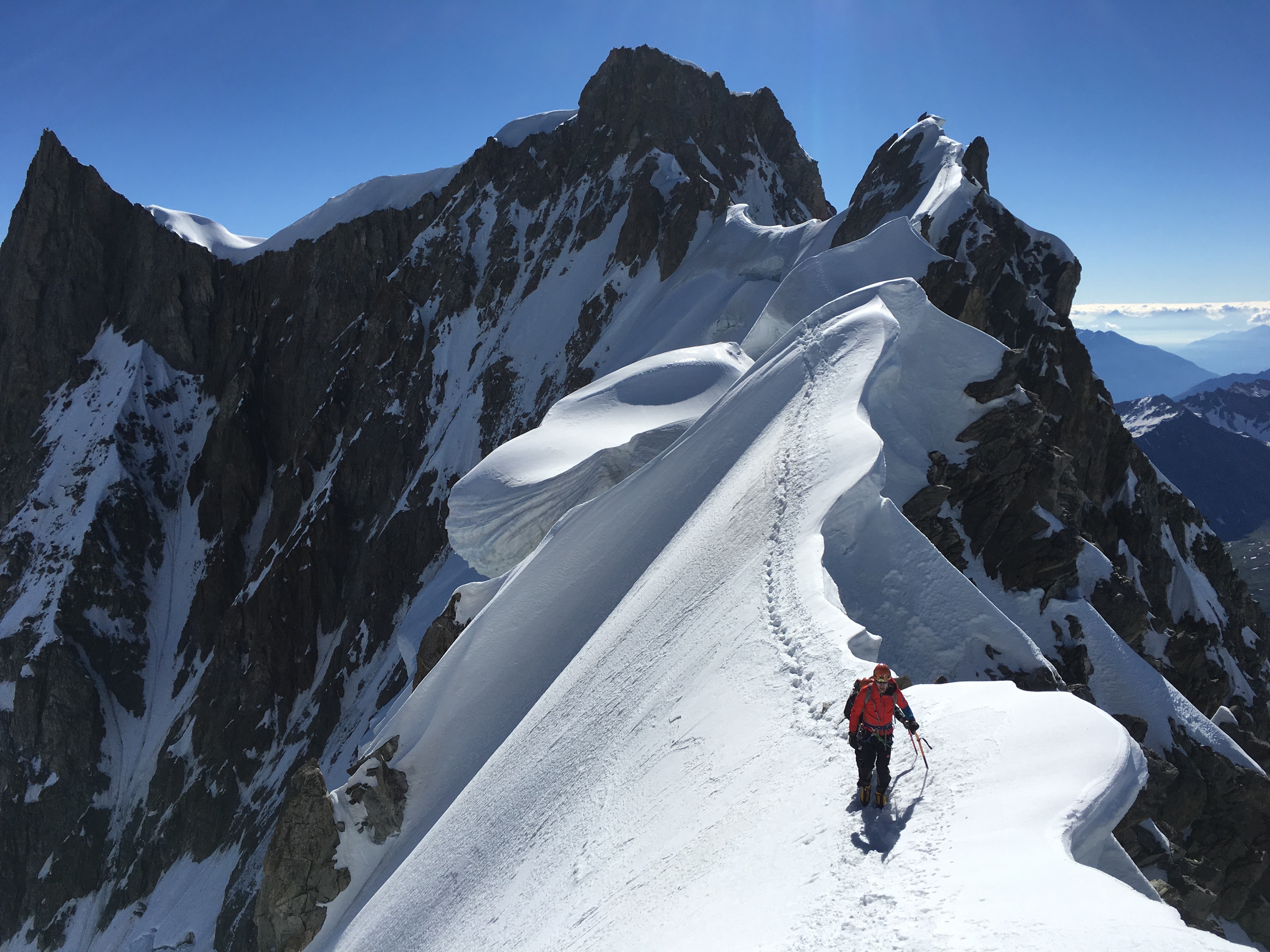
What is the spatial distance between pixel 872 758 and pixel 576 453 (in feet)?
64.1

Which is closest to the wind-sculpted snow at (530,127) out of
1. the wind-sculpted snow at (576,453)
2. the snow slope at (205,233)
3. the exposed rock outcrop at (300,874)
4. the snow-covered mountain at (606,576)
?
the snow-covered mountain at (606,576)

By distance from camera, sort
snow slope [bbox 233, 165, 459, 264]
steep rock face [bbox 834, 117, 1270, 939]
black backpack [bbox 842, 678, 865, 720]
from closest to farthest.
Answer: black backpack [bbox 842, 678, 865, 720] < steep rock face [bbox 834, 117, 1270, 939] < snow slope [bbox 233, 165, 459, 264]

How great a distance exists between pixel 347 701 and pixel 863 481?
159ft

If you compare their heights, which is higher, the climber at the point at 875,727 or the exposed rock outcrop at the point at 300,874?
the climber at the point at 875,727

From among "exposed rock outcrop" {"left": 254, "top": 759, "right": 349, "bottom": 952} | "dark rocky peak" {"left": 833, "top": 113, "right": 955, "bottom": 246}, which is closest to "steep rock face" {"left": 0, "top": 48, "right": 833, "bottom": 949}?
"dark rocky peak" {"left": 833, "top": 113, "right": 955, "bottom": 246}

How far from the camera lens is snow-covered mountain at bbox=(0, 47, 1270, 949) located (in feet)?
30.0

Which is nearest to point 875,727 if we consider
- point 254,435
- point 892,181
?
point 892,181

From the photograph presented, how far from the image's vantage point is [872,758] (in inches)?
311

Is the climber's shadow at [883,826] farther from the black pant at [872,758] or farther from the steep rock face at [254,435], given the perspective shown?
the steep rock face at [254,435]

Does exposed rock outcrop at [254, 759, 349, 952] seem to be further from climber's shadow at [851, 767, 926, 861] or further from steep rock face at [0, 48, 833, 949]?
steep rock face at [0, 48, 833, 949]

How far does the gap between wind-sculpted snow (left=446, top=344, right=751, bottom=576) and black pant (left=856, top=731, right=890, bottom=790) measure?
661 inches

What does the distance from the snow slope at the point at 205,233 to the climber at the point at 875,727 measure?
91297 mm

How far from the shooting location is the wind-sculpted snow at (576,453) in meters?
25.3

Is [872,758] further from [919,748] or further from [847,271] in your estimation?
[847,271]
